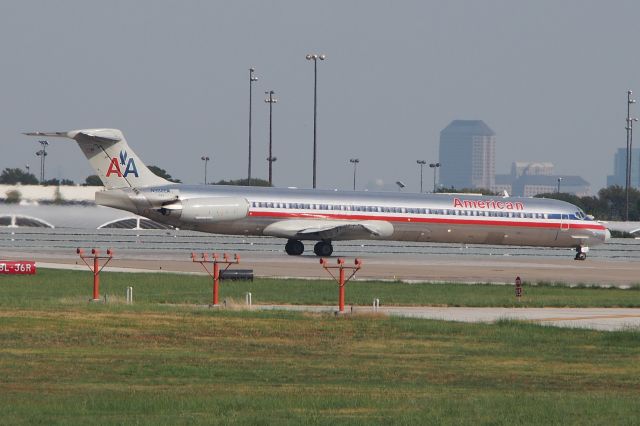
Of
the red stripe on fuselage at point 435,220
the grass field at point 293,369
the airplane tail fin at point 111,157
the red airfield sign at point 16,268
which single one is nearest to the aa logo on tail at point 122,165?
the airplane tail fin at point 111,157

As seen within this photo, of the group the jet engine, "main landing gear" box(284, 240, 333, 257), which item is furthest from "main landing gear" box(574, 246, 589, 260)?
the jet engine

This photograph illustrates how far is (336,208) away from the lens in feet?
196

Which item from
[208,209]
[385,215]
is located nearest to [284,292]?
[208,209]

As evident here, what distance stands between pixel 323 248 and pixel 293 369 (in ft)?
135

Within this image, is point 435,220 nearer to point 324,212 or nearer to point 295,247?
point 324,212

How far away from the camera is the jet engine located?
56.3 meters

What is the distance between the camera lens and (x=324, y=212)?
5944cm

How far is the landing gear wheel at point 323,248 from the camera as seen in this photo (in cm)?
6050

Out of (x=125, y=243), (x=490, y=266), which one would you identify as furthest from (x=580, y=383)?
(x=125, y=243)

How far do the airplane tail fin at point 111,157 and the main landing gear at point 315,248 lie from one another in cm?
784

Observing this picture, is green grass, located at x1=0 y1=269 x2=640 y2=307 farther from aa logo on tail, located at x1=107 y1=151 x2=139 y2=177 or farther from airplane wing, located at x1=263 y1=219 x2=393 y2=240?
airplane wing, located at x1=263 y1=219 x2=393 y2=240

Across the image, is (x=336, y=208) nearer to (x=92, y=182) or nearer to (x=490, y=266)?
(x=490, y=266)

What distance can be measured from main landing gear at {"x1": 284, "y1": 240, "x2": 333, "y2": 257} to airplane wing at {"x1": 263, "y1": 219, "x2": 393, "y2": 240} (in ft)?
3.30

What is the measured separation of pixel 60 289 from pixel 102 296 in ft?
9.81
